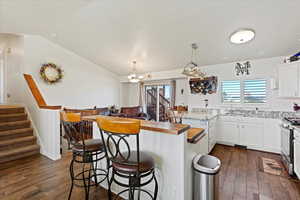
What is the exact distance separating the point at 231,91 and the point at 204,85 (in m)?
0.83

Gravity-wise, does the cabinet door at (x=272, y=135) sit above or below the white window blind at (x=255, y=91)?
below

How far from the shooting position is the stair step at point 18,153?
2.90 metres

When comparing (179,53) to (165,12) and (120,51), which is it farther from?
(120,51)

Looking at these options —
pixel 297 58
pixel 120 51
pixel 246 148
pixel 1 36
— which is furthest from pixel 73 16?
pixel 246 148

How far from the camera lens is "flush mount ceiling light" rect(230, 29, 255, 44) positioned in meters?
3.04

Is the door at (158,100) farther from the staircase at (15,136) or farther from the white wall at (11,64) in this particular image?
the white wall at (11,64)

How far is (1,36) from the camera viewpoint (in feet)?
17.0

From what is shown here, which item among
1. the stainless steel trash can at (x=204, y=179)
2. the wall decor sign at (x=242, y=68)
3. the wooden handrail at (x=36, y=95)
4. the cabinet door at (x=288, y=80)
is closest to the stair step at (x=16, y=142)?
the wooden handrail at (x=36, y=95)

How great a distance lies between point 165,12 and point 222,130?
3.43 meters

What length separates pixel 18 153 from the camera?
3.06 m

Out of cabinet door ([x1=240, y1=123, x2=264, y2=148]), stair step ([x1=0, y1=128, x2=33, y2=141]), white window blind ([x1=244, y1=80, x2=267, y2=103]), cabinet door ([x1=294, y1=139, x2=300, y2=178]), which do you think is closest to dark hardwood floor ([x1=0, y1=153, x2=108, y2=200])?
stair step ([x1=0, y1=128, x2=33, y2=141])

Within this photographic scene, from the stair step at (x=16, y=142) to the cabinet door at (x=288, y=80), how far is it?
6.15m

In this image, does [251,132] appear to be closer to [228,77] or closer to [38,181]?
[228,77]

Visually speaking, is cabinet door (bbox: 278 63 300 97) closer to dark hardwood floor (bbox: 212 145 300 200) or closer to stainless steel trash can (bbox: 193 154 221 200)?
dark hardwood floor (bbox: 212 145 300 200)
